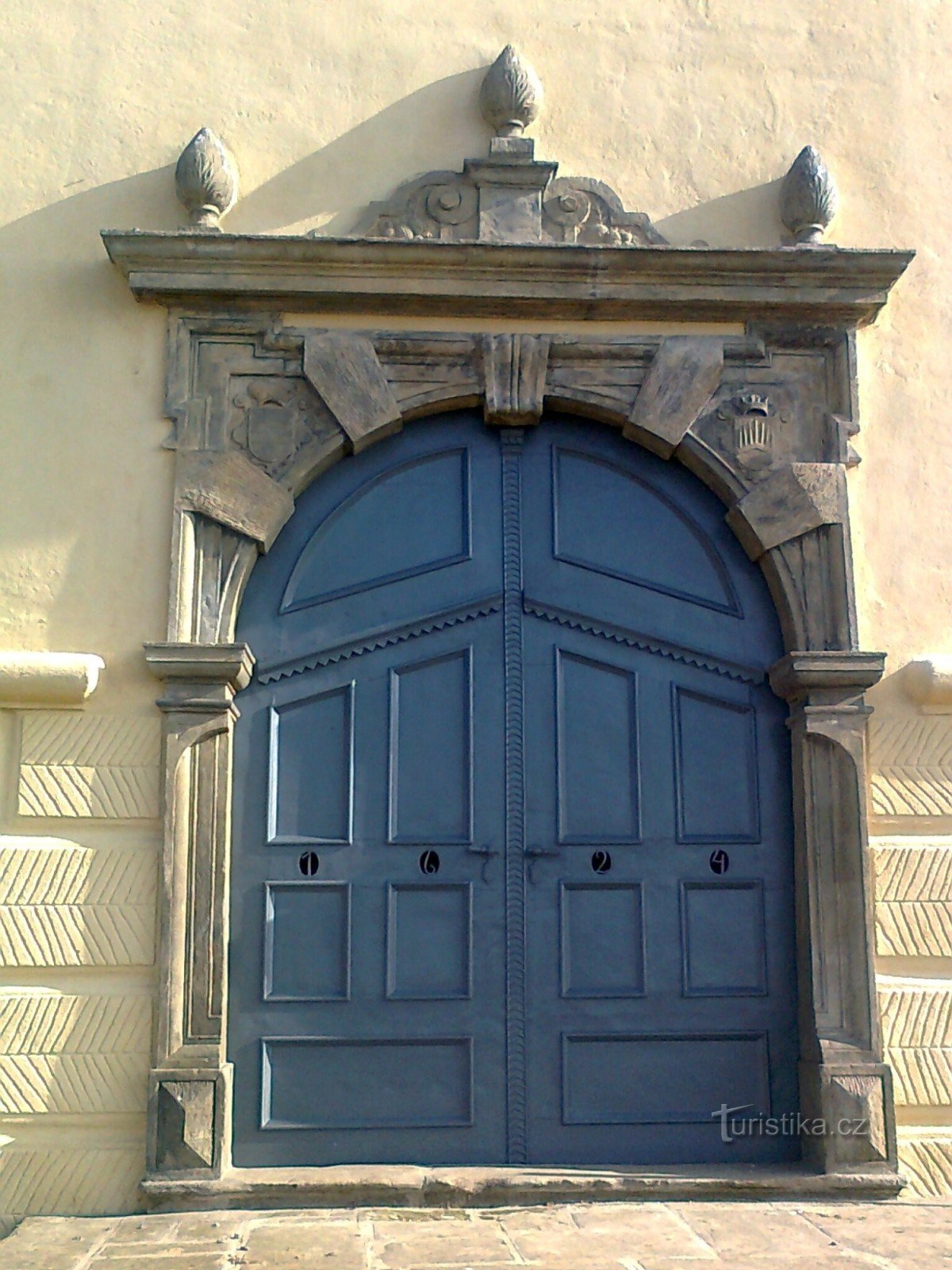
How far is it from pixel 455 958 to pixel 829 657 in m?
1.66

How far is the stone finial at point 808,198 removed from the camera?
5.61 metres

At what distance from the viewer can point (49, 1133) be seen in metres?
4.91

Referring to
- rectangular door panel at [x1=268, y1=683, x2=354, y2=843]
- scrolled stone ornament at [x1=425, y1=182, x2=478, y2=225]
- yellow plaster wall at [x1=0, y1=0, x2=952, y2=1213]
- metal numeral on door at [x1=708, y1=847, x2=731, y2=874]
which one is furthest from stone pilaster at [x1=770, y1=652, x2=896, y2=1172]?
scrolled stone ornament at [x1=425, y1=182, x2=478, y2=225]

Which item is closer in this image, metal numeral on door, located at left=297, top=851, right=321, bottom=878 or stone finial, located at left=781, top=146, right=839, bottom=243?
metal numeral on door, located at left=297, top=851, right=321, bottom=878

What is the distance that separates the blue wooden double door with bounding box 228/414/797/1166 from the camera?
5.11m

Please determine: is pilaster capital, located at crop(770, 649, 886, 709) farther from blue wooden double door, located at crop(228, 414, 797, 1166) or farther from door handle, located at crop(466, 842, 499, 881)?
door handle, located at crop(466, 842, 499, 881)

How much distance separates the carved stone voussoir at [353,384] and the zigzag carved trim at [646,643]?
0.83 m

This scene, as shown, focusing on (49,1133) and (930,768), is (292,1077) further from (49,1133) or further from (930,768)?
(930,768)

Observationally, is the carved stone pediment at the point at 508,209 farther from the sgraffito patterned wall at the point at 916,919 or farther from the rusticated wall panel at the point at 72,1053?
the rusticated wall panel at the point at 72,1053

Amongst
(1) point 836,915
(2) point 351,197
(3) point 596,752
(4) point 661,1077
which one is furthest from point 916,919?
(2) point 351,197

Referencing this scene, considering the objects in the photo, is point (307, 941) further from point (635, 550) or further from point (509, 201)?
point (509, 201)

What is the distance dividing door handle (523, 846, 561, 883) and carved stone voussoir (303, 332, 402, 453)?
5.14 ft

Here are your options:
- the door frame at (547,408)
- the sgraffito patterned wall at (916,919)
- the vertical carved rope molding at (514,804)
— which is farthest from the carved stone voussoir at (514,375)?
the sgraffito patterned wall at (916,919)

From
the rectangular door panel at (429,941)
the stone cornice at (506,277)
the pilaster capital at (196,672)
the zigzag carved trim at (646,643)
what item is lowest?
the rectangular door panel at (429,941)
